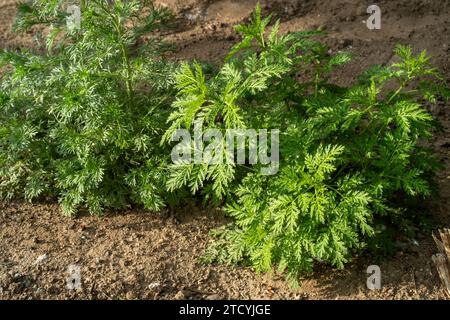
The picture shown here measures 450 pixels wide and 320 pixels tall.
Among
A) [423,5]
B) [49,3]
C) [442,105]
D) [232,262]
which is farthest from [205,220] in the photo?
[423,5]

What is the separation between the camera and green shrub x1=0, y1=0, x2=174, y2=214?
4.23 meters

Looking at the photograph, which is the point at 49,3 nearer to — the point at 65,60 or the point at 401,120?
the point at 65,60

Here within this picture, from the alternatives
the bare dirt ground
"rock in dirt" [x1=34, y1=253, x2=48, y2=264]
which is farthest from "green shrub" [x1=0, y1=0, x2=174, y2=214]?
"rock in dirt" [x1=34, y1=253, x2=48, y2=264]

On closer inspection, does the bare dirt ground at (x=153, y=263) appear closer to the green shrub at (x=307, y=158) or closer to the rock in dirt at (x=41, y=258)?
the rock in dirt at (x=41, y=258)

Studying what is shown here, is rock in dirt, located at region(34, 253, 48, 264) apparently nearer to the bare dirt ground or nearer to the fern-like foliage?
the bare dirt ground

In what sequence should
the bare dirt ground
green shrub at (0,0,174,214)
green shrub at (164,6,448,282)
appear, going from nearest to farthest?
green shrub at (164,6,448,282), the bare dirt ground, green shrub at (0,0,174,214)

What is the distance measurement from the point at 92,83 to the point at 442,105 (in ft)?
10.1

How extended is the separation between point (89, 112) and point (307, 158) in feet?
4.56

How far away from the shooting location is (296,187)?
372 cm

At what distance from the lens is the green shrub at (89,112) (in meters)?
4.23

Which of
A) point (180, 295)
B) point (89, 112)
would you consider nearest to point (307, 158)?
point (180, 295)

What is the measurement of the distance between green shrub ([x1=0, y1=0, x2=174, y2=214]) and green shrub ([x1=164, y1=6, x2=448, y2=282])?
0.42m

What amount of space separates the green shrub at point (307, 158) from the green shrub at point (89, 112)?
1.37ft

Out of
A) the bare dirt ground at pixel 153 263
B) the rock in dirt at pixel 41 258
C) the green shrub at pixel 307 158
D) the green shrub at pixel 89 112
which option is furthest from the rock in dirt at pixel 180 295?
the rock in dirt at pixel 41 258
